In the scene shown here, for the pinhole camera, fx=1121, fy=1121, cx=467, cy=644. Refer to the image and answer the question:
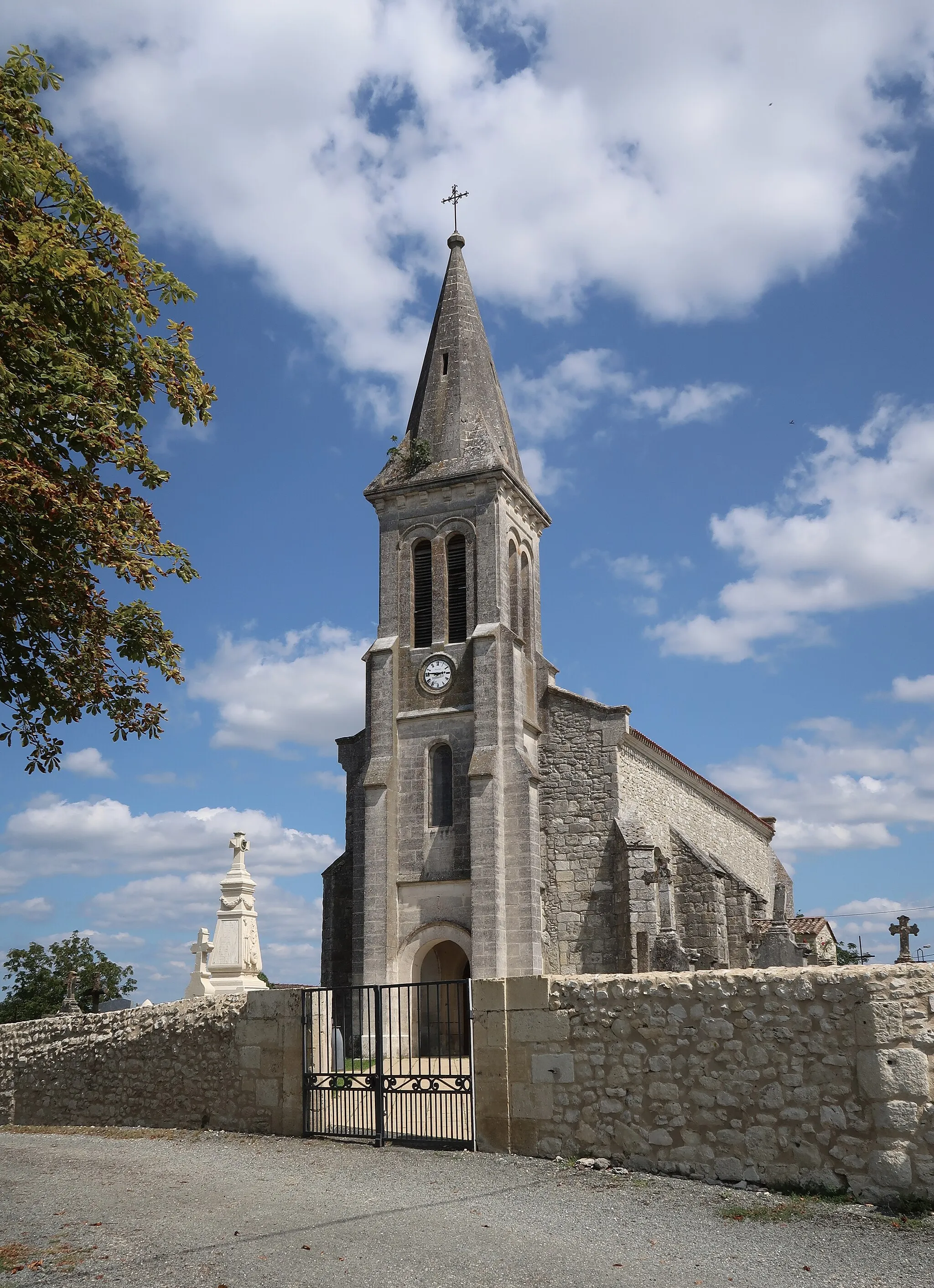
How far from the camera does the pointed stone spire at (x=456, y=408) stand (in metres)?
28.2

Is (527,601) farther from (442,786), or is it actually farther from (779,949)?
(779,949)

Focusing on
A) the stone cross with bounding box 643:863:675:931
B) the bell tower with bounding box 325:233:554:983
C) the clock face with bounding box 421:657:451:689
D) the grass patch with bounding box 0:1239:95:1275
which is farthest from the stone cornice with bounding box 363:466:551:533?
the grass patch with bounding box 0:1239:95:1275

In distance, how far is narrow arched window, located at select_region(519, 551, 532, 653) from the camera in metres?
28.5

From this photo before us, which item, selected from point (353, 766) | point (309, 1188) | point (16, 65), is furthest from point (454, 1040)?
point (16, 65)

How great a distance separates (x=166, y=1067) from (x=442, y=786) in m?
13.2

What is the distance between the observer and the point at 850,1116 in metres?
8.39

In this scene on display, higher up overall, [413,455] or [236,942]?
[413,455]

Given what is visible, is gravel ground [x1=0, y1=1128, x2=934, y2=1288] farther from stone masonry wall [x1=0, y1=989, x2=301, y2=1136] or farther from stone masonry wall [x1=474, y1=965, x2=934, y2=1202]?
stone masonry wall [x1=0, y1=989, x2=301, y2=1136]

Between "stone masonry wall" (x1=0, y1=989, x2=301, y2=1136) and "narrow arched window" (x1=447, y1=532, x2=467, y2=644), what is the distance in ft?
46.2

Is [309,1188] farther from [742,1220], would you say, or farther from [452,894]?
[452,894]

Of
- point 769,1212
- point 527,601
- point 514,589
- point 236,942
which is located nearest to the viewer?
point 769,1212

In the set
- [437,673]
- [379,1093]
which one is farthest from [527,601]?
[379,1093]

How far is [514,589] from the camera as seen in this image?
94.1 ft

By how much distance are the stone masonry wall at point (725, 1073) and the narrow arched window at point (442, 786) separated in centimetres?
1481
